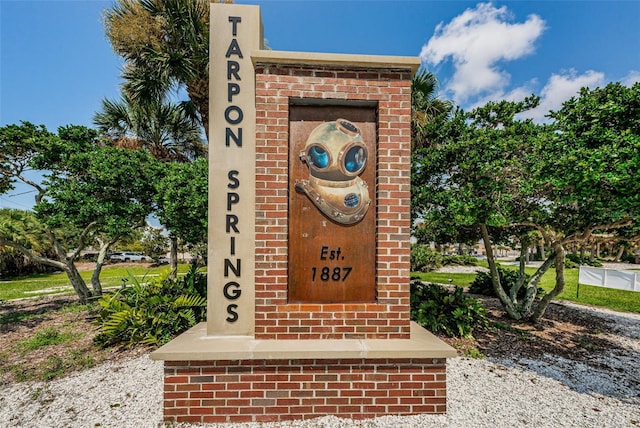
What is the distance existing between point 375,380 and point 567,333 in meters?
5.94

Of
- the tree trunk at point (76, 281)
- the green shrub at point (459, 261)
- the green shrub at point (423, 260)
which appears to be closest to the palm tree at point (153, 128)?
the tree trunk at point (76, 281)

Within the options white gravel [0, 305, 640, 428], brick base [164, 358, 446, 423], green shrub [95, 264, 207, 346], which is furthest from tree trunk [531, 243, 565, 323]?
green shrub [95, 264, 207, 346]

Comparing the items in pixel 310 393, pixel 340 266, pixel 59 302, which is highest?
pixel 340 266

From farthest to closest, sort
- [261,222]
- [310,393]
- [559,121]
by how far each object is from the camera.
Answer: [559,121]
[261,222]
[310,393]

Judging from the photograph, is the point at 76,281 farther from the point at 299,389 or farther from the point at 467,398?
the point at 467,398

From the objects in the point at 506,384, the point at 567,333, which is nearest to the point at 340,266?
the point at 506,384

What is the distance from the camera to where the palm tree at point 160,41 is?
8.55 m

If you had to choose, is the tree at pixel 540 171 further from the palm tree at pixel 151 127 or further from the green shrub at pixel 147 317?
the palm tree at pixel 151 127

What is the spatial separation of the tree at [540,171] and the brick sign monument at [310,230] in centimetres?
265

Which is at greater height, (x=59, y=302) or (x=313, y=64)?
(x=313, y=64)

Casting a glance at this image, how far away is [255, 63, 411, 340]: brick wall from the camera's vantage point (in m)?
3.41

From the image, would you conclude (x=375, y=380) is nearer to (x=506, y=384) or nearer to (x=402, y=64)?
(x=506, y=384)

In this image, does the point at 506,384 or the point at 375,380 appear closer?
the point at 375,380

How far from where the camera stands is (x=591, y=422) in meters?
3.24
